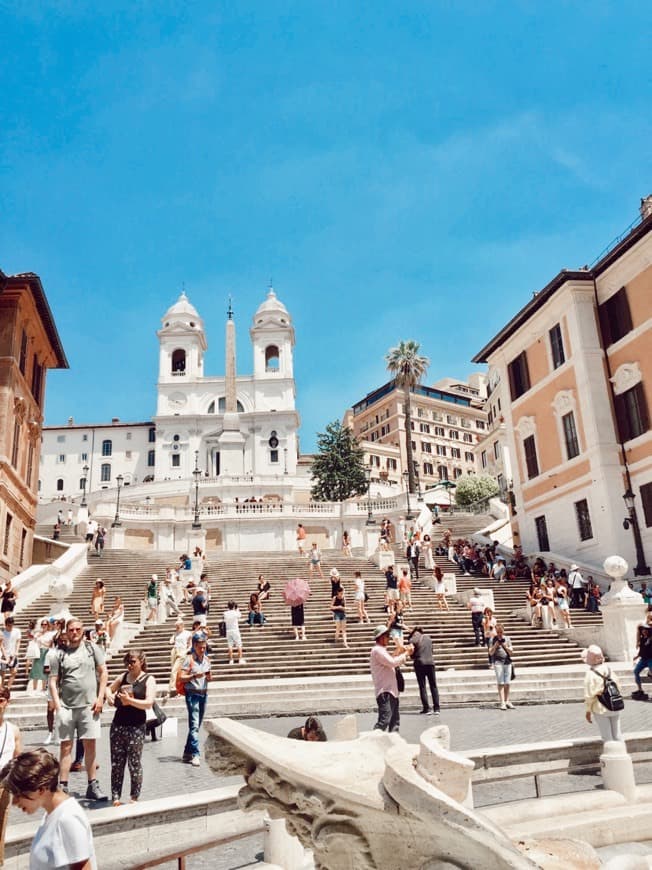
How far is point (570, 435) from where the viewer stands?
88.9ft

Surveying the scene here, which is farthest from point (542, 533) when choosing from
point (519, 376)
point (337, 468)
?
point (337, 468)

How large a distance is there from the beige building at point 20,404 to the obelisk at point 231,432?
39.5m

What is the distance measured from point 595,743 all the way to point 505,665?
6.40 metres

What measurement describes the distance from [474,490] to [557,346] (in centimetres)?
2580

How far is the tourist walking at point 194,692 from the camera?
8.60 meters

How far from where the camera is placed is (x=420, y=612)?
66.0 ft

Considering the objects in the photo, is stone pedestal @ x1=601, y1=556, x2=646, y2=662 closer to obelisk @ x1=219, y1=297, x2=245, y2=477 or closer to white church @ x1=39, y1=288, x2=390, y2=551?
white church @ x1=39, y1=288, x2=390, y2=551

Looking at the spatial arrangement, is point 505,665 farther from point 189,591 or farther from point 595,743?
point 189,591

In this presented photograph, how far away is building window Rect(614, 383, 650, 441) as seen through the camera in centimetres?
2405

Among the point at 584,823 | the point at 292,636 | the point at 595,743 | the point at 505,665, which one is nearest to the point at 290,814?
the point at 584,823

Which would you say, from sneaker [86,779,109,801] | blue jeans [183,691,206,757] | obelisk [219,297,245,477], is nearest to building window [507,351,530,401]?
blue jeans [183,691,206,757]

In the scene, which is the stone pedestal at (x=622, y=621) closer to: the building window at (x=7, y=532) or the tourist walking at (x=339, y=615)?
the tourist walking at (x=339, y=615)

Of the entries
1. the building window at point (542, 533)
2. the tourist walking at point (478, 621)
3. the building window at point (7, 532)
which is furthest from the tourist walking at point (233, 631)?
the building window at point (542, 533)

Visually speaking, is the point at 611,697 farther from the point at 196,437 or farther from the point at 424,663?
the point at 196,437
